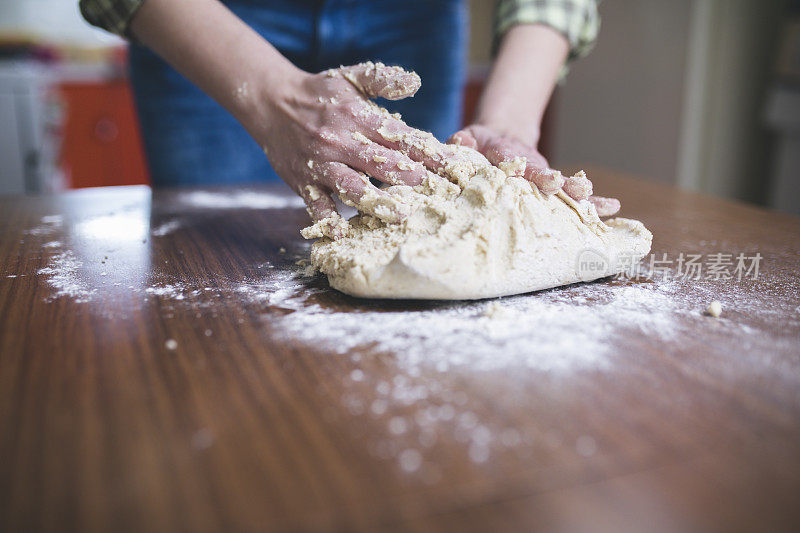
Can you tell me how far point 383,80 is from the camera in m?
0.81

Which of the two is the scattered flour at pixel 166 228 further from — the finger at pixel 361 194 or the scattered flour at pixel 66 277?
the finger at pixel 361 194

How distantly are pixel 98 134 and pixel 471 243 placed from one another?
12.0 ft

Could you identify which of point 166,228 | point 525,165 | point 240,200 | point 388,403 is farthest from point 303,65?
point 388,403

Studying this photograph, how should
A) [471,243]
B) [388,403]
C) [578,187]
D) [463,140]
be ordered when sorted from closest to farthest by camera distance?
1. [388,403]
2. [471,243]
3. [578,187]
4. [463,140]

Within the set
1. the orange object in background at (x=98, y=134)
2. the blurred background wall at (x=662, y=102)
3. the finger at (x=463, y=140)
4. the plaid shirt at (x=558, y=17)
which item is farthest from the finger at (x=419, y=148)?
the orange object in background at (x=98, y=134)

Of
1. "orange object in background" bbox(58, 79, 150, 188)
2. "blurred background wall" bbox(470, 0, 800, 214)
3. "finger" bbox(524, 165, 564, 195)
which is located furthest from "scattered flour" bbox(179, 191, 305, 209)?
"orange object in background" bbox(58, 79, 150, 188)

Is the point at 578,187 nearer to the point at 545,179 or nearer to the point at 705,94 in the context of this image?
the point at 545,179

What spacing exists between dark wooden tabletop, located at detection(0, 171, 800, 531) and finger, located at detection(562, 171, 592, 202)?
0.13m

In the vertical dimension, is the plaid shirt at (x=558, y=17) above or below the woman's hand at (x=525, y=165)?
above

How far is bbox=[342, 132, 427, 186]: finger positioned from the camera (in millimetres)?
807

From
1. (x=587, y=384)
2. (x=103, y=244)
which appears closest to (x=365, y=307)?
(x=587, y=384)

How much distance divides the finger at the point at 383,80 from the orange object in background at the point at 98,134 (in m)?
3.19

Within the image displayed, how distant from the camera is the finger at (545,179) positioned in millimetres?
788

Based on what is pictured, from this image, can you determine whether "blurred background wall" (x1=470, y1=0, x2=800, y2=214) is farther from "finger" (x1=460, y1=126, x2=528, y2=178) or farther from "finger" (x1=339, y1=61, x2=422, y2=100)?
"finger" (x1=339, y1=61, x2=422, y2=100)
